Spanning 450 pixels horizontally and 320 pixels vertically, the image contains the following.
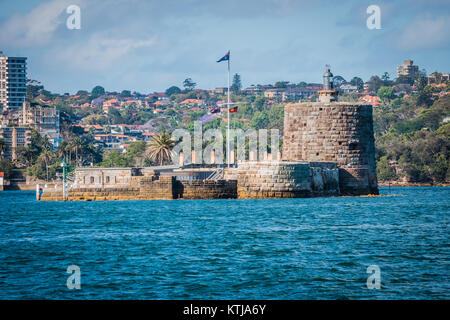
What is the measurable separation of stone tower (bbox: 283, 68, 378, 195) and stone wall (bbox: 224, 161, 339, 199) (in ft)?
11.7

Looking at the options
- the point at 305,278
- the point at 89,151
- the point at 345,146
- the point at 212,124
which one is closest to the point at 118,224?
the point at 305,278

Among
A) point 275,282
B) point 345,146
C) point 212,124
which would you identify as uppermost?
point 212,124

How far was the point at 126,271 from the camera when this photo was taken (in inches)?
832

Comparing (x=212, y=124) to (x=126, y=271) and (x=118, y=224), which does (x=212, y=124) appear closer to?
(x=118, y=224)

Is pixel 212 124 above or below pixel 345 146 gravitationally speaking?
above

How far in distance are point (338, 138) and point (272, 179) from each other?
6.51 metres

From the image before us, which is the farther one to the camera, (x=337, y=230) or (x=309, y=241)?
(x=337, y=230)

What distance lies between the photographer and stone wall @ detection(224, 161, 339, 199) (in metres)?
43.4

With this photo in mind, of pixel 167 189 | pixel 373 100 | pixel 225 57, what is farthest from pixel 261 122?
pixel 167 189

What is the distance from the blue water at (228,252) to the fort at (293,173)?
335 cm

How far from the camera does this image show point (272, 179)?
4366cm
